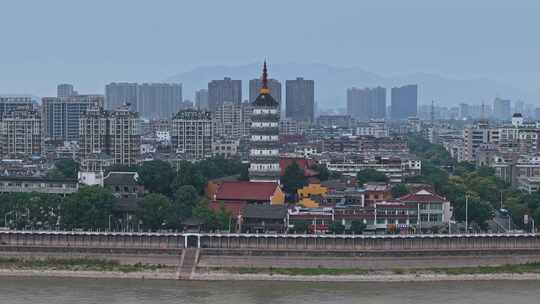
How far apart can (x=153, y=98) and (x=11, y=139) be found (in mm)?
79767

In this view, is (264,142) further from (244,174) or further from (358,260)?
(358,260)

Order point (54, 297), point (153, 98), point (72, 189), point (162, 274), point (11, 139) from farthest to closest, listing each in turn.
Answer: point (153, 98), point (11, 139), point (72, 189), point (162, 274), point (54, 297)

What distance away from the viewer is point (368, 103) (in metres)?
177

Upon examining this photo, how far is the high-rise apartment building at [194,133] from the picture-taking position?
65.4 meters

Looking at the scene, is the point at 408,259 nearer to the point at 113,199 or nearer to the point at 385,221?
the point at 385,221

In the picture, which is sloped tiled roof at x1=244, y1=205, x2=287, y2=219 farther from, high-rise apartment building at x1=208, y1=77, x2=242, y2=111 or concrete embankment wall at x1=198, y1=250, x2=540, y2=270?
high-rise apartment building at x1=208, y1=77, x2=242, y2=111

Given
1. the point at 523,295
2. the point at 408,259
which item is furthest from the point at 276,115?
the point at 523,295

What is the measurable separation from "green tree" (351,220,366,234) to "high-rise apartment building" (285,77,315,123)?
93.3 metres

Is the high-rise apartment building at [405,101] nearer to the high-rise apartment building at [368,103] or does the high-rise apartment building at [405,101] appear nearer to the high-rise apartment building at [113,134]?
the high-rise apartment building at [368,103]

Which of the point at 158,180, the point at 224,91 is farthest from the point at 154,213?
the point at 224,91

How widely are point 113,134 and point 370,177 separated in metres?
16.6

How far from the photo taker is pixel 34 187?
130 ft

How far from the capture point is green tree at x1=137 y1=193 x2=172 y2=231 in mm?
33250

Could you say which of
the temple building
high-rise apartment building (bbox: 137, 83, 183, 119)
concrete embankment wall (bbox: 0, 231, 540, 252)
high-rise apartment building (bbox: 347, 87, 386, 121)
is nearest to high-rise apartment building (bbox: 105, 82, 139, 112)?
high-rise apartment building (bbox: 137, 83, 183, 119)
